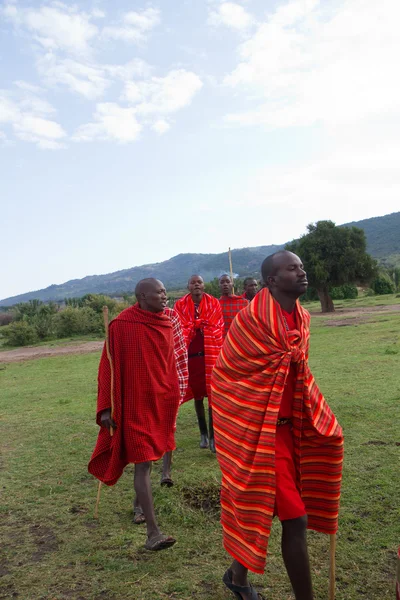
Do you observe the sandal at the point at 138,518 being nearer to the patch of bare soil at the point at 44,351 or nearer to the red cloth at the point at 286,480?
the red cloth at the point at 286,480

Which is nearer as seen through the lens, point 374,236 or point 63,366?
point 63,366

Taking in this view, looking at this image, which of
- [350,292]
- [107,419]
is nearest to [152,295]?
[107,419]

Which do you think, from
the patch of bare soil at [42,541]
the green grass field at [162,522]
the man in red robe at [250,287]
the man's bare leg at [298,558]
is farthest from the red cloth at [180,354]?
the man's bare leg at [298,558]

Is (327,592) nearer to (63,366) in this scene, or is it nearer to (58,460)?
(58,460)

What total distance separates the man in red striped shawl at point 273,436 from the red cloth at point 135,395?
3.93ft

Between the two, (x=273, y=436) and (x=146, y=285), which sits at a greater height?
(x=146, y=285)

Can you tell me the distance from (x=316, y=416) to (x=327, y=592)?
1135 millimetres

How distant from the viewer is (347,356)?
42.3ft

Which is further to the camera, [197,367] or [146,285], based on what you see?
[197,367]

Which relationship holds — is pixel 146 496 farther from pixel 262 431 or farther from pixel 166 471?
pixel 262 431

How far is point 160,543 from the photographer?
12.8 ft

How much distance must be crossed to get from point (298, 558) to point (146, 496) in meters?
1.60

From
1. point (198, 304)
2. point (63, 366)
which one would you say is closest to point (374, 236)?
point (63, 366)

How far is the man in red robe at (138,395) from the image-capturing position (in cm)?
446
